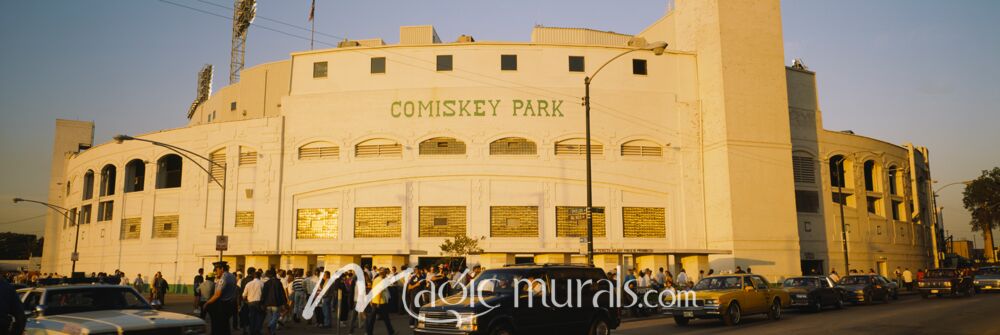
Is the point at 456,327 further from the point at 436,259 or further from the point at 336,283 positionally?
the point at 436,259

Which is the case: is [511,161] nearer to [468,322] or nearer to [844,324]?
[844,324]

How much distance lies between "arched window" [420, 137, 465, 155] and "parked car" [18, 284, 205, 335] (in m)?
30.0

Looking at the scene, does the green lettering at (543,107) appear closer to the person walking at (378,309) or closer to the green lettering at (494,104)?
the green lettering at (494,104)

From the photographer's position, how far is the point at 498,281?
14133mm

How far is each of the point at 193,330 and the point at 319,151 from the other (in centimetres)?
3329

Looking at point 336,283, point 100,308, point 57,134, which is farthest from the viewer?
point 57,134

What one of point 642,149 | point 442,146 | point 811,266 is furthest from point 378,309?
point 811,266

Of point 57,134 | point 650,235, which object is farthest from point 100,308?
point 57,134

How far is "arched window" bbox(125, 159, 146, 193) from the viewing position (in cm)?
5069

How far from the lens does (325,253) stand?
133 ft

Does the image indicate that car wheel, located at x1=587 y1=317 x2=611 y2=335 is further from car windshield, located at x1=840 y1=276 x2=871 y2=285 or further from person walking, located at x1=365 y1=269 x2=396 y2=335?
car windshield, located at x1=840 y1=276 x2=871 y2=285

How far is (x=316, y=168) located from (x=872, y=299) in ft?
102

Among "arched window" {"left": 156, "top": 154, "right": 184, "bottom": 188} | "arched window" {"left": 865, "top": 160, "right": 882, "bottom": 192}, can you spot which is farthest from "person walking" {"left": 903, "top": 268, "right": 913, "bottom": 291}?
"arched window" {"left": 156, "top": 154, "right": 184, "bottom": 188}

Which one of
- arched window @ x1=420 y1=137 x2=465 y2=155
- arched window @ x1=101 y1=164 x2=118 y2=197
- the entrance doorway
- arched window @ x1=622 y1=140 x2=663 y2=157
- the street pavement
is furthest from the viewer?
arched window @ x1=101 y1=164 x2=118 y2=197
